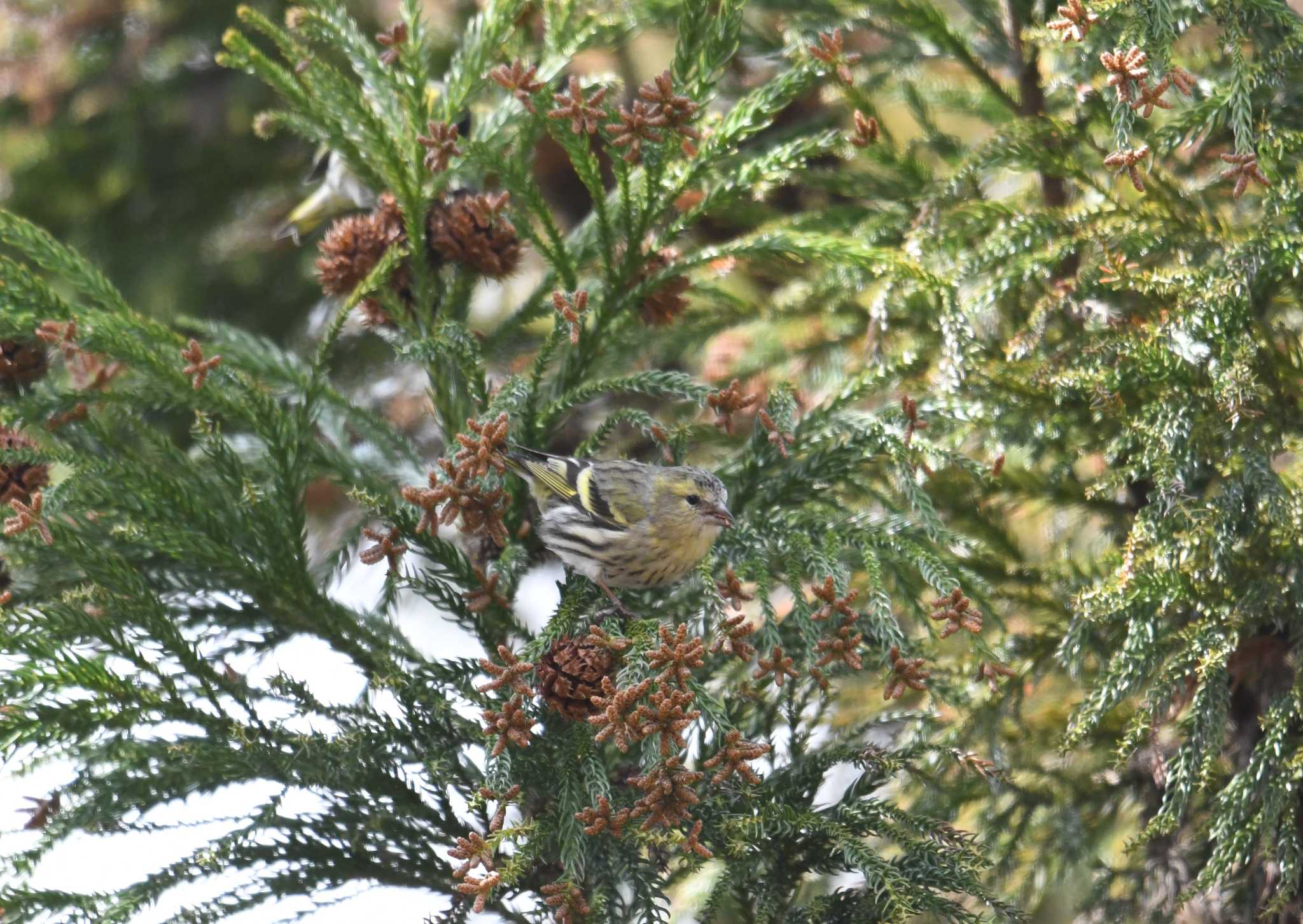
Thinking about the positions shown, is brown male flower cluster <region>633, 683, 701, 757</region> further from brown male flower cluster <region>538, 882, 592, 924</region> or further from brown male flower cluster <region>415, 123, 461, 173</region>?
brown male flower cluster <region>415, 123, 461, 173</region>

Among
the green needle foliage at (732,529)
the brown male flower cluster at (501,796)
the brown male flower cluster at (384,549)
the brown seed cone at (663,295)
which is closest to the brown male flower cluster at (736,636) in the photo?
the green needle foliage at (732,529)

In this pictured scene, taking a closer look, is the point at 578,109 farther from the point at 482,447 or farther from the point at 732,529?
the point at 732,529

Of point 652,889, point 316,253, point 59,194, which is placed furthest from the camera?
point 59,194

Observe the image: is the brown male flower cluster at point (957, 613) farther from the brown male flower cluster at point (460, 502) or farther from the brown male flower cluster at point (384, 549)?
the brown male flower cluster at point (384, 549)

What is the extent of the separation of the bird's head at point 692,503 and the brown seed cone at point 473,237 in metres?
0.51

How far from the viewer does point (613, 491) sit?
2416mm

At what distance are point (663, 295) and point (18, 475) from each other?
1177 millimetres

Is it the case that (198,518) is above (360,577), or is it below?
below

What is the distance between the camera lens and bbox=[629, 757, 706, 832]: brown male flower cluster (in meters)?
1.58

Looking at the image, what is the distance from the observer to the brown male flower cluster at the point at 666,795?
5.20 feet

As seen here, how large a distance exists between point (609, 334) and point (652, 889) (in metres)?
1.00

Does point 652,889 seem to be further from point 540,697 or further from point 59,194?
point 59,194

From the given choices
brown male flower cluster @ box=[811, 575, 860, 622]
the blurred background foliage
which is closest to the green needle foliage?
brown male flower cluster @ box=[811, 575, 860, 622]

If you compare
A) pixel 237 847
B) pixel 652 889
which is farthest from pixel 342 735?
pixel 652 889
